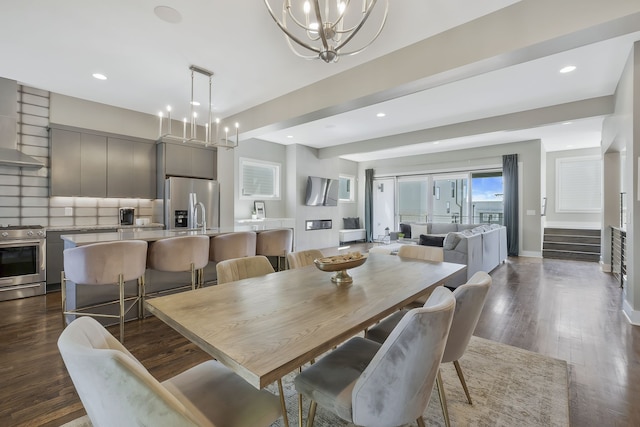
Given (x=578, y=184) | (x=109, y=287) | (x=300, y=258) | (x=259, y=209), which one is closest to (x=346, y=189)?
(x=259, y=209)

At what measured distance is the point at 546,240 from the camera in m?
7.57

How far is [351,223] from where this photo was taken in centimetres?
1002

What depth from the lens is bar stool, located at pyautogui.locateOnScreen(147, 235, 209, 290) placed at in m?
2.82

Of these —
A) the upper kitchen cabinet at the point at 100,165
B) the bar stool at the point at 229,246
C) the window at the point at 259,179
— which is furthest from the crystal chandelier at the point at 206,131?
the bar stool at the point at 229,246

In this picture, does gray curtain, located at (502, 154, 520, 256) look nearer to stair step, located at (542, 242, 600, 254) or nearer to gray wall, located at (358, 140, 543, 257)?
gray wall, located at (358, 140, 543, 257)

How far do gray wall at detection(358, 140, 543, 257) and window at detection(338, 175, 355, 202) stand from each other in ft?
7.03

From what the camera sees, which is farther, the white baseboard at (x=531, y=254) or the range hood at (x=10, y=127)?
the white baseboard at (x=531, y=254)

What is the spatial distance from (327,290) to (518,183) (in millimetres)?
7627

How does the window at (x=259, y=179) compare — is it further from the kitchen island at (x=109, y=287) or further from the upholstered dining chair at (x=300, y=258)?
the upholstered dining chair at (x=300, y=258)

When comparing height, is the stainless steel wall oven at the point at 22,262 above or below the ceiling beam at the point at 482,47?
below

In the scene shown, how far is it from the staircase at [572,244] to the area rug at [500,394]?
19.8ft

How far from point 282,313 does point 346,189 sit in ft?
29.6

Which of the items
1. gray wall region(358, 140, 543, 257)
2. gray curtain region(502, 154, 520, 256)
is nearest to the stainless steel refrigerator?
gray wall region(358, 140, 543, 257)

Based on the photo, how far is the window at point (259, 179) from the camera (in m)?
6.77
